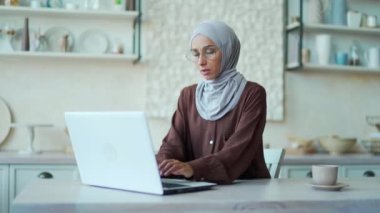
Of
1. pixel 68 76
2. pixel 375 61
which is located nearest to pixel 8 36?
pixel 68 76

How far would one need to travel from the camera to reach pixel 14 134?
3613 mm

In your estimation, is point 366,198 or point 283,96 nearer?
point 366,198

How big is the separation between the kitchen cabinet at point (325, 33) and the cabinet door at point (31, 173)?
1.66 m

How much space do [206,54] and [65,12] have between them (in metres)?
1.77

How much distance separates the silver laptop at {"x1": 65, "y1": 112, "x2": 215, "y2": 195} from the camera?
138cm

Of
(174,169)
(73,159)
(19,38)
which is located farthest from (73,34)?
(174,169)

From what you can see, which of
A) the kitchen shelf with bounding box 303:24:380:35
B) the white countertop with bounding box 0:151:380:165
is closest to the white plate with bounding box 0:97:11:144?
the white countertop with bounding box 0:151:380:165

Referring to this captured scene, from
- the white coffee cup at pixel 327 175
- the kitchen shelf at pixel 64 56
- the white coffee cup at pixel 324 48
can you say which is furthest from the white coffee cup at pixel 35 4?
the white coffee cup at pixel 327 175

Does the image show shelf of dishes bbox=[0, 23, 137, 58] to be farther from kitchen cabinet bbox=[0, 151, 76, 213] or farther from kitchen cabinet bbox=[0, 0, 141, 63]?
kitchen cabinet bbox=[0, 151, 76, 213]

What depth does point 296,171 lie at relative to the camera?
3.48 metres

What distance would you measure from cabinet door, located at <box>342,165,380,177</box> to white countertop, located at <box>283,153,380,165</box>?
3cm

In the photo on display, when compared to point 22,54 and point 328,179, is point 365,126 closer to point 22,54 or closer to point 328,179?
point 22,54

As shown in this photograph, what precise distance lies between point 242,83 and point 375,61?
7.76 ft

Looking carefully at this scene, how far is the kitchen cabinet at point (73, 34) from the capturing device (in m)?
3.54
